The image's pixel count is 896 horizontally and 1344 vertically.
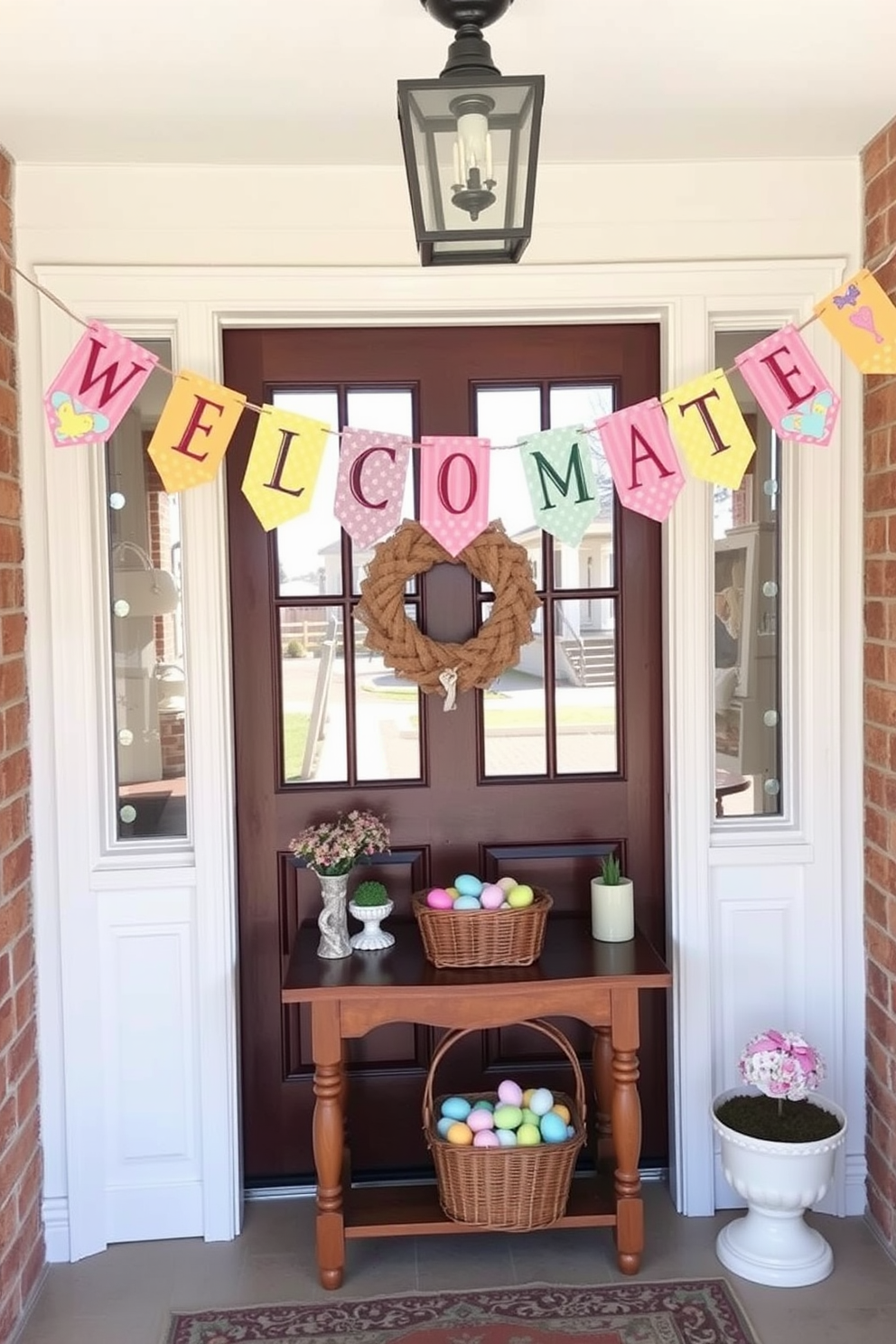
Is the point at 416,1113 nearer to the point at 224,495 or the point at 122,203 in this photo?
the point at 224,495

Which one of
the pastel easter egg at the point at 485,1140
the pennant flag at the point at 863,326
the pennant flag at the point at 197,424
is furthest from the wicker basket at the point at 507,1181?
the pennant flag at the point at 863,326

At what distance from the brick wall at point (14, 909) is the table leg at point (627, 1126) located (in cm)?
123

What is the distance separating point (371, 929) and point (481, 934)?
0.92 ft

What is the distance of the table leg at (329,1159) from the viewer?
2369 millimetres

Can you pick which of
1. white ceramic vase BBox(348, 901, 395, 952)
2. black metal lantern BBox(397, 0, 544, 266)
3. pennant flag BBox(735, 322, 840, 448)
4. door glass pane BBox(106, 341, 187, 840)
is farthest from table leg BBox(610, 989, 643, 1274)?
black metal lantern BBox(397, 0, 544, 266)

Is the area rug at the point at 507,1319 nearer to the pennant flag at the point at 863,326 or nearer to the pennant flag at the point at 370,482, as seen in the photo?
the pennant flag at the point at 370,482

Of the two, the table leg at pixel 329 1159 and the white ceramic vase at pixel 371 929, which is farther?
the white ceramic vase at pixel 371 929

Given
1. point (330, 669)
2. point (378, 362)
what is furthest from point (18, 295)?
point (330, 669)

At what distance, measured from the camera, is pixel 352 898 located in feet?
8.58

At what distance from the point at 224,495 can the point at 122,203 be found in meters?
0.66

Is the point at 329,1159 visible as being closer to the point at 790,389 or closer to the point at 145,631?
the point at 145,631

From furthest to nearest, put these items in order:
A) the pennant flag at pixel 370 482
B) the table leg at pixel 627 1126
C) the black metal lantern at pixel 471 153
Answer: the table leg at pixel 627 1126, the pennant flag at pixel 370 482, the black metal lantern at pixel 471 153

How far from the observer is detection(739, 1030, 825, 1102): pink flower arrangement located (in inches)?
93.7

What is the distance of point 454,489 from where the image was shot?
2.28m
